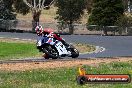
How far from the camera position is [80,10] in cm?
6762

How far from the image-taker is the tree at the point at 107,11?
195 feet

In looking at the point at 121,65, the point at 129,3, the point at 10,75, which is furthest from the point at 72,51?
the point at 129,3

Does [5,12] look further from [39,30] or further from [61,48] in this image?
[39,30]

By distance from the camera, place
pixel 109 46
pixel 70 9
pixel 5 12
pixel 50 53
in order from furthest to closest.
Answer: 1. pixel 70 9
2. pixel 5 12
3. pixel 109 46
4. pixel 50 53

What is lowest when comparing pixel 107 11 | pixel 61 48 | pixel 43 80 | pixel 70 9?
pixel 70 9

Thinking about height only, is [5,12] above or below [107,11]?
below

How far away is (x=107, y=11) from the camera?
5978cm

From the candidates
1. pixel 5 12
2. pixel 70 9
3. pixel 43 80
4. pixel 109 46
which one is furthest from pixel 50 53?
pixel 70 9

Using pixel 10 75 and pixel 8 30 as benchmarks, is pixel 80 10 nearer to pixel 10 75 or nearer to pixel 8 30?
pixel 8 30

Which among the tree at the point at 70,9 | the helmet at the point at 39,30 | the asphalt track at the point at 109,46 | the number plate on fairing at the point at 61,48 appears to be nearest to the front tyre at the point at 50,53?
the number plate on fairing at the point at 61,48

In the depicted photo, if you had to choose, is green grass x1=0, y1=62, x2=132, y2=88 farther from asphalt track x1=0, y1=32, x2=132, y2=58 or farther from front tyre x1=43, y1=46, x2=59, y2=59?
asphalt track x1=0, y1=32, x2=132, y2=58

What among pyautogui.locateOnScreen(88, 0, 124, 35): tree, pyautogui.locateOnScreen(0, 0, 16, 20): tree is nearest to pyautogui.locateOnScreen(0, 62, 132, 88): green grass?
pyautogui.locateOnScreen(88, 0, 124, 35): tree

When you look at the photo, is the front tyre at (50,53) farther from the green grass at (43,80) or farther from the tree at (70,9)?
the tree at (70,9)

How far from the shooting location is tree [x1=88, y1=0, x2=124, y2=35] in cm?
5933
